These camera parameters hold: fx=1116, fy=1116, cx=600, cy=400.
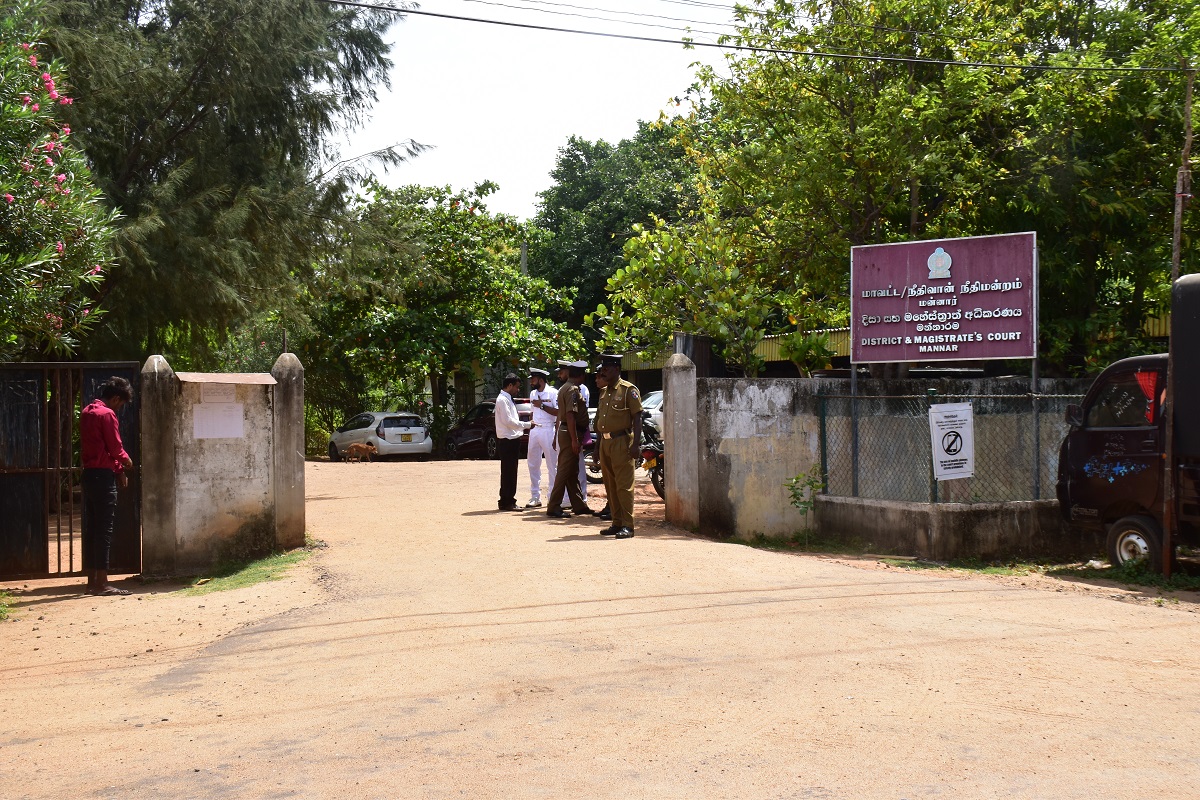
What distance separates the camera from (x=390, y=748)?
5.12 metres

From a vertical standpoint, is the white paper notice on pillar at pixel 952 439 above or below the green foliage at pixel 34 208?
below

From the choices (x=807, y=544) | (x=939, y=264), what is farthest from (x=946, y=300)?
(x=807, y=544)

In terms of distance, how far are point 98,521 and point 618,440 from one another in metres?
4.99

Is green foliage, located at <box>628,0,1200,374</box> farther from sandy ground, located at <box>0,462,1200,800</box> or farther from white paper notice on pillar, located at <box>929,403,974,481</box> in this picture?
sandy ground, located at <box>0,462,1200,800</box>

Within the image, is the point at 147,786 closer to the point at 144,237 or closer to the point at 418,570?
the point at 418,570

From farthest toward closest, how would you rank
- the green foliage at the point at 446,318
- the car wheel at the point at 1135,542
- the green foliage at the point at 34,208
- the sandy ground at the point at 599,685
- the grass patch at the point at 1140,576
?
the green foliage at the point at 446,318 < the car wheel at the point at 1135,542 < the grass patch at the point at 1140,576 < the green foliage at the point at 34,208 < the sandy ground at the point at 599,685

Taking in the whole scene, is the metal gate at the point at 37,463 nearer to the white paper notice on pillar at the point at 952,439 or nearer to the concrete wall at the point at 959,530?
the concrete wall at the point at 959,530

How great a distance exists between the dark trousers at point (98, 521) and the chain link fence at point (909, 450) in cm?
710

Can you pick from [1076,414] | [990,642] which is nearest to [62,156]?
[990,642]

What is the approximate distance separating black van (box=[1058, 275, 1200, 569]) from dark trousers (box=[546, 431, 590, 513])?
205 inches

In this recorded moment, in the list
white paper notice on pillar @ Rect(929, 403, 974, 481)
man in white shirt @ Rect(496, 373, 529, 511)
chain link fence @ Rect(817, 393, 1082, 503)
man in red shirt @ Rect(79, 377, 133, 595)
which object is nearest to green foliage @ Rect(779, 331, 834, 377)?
chain link fence @ Rect(817, 393, 1082, 503)

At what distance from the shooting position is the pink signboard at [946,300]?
1165 centimetres

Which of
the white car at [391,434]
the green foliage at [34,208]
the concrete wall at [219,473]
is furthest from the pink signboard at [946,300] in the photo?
the white car at [391,434]

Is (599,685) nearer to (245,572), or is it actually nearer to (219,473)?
(245,572)
